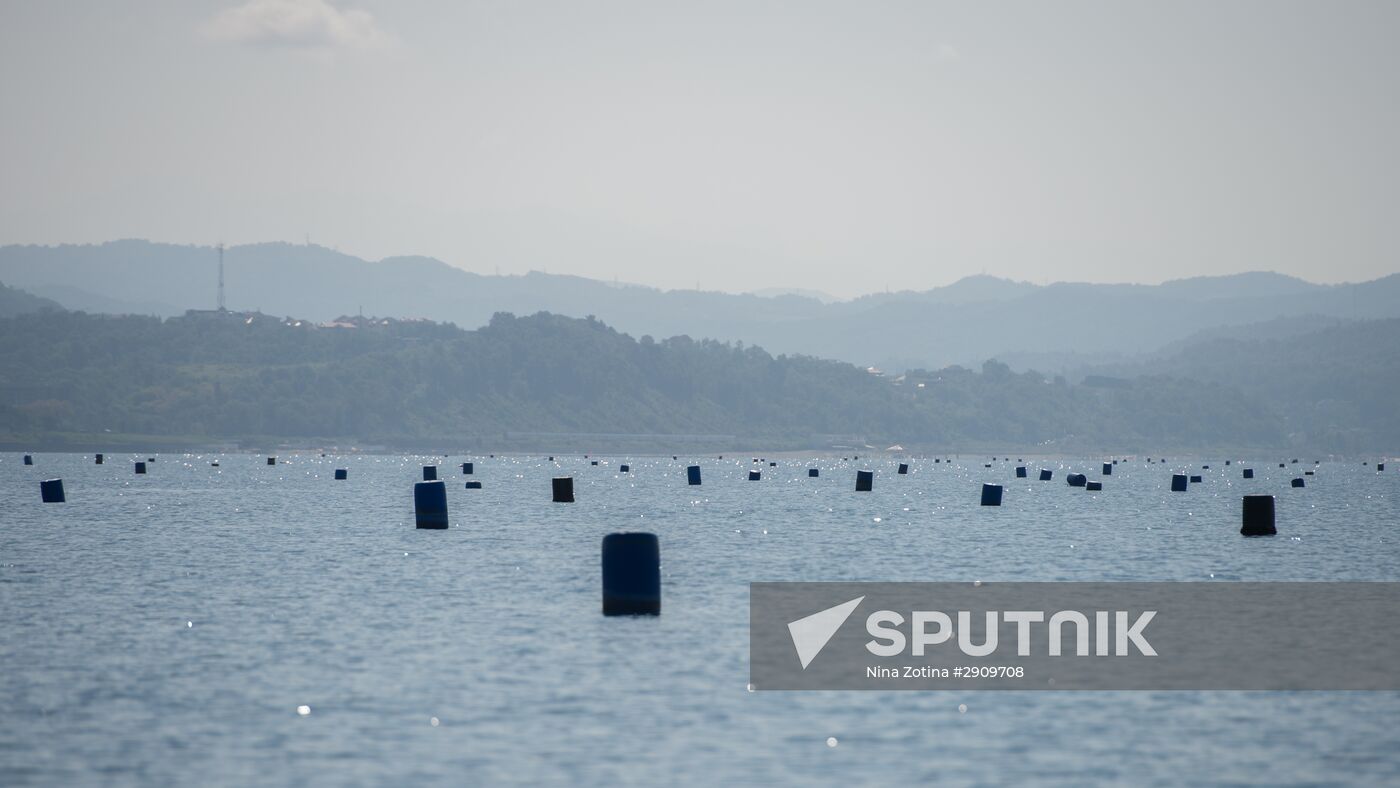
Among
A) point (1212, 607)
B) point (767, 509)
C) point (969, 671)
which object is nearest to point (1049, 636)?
point (969, 671)

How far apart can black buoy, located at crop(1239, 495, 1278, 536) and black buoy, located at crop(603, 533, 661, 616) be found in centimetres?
3586

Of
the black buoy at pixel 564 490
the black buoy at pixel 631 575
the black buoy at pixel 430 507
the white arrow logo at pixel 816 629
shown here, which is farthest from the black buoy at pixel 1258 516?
the black buoy at pixel 564 490

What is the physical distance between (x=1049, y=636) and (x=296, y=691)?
41.6 feet

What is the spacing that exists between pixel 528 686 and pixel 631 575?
8.06 meters

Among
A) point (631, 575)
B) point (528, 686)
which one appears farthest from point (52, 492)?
point (528, 686)

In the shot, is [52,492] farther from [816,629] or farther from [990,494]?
[816,629]

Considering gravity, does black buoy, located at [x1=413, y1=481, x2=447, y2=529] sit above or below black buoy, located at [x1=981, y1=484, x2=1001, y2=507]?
above

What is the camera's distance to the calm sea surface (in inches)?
795

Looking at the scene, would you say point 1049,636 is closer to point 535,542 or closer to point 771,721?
point 771,721

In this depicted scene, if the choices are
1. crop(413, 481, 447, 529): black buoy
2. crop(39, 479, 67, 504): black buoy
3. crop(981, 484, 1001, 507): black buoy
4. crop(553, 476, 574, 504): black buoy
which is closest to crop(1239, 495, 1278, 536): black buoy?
crop(413, 481, 447, 529): black buoy

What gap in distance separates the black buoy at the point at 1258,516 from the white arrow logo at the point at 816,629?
31.6 meters

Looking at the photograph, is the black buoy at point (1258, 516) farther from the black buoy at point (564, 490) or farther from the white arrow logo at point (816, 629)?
the black buoy at point (564, 490)

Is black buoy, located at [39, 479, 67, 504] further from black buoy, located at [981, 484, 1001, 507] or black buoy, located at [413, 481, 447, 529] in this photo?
black buoy, located at [981, 484, 1001, 507]

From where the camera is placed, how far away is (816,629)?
31.8 meters
